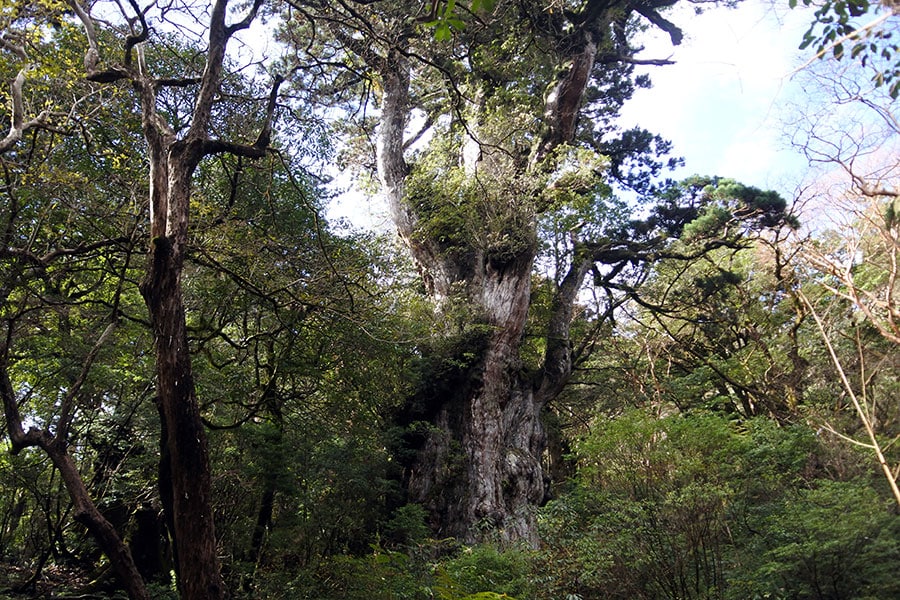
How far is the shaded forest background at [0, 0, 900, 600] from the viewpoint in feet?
15.2

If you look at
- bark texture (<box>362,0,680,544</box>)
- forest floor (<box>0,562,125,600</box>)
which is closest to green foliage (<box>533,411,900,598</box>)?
bark texture (<box>362,0,680,544</box>)

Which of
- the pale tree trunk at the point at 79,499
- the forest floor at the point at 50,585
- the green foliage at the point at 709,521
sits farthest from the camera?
the forest floor at the point at 50,585

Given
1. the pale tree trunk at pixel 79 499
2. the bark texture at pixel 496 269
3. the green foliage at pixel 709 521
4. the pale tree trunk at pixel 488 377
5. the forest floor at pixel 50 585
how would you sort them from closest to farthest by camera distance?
the green foliage at pixel 709 521, the pale tree trunk at pixel 79 499, the forest floor at pixel 50 585, the pale tree trunk at pixel 488 377, the bark texture at pixel 496 269

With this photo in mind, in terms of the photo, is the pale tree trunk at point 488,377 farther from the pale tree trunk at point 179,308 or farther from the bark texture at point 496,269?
the pale tree trunk at point 179,308

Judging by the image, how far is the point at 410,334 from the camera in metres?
8.40

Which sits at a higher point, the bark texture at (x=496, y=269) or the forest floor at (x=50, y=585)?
the bark texture at (x=496, y=269)

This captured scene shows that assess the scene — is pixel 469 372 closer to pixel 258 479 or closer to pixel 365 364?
pixel 365 364

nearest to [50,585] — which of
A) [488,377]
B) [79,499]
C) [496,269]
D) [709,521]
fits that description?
[79,499]

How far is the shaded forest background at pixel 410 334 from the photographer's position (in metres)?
4.64

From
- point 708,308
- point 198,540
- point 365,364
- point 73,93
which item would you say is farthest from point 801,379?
point 73,93

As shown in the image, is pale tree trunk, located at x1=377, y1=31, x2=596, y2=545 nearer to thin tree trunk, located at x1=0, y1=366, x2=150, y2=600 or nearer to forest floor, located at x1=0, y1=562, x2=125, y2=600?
forest floor, located at x1=0, y1=562, x2=125, y2=600

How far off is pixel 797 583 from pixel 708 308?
28.4ft

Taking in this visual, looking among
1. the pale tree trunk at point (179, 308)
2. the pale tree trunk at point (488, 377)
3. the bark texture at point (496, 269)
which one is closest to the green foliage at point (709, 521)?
the pale tree trunk at point (488, 377)

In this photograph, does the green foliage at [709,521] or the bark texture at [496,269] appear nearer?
the green foliage at [709,521]
